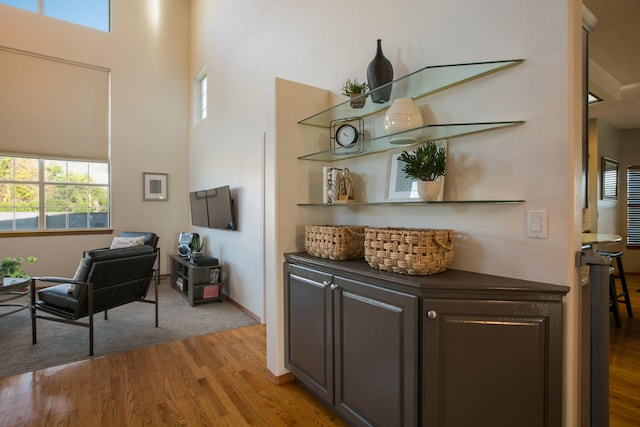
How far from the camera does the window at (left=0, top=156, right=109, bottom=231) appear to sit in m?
5.02

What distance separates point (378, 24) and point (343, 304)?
1.79 m

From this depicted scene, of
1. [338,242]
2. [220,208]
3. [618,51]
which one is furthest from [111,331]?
[618,51]

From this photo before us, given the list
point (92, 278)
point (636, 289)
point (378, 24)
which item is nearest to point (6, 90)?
point (92, 278)

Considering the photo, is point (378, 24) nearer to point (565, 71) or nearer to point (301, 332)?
point (565, 71)

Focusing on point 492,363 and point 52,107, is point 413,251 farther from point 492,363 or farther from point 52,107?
point 52,107

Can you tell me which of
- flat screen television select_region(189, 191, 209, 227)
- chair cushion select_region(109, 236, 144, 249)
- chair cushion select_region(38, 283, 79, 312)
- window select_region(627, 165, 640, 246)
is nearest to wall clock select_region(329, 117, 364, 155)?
chair cushion select_region(38, 283, 79, 312)

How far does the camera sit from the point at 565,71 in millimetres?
1298

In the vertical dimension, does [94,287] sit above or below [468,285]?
below

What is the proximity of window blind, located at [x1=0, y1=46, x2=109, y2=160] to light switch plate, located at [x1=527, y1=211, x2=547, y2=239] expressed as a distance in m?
6.27

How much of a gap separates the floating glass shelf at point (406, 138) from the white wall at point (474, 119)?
53 mm

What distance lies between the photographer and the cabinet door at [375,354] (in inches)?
56.8

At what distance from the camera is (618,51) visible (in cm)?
322

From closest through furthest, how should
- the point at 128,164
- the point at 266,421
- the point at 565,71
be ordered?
the point at 565,71 → the point at 266,421 → the point at 128,164

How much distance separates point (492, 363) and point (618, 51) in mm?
3623
